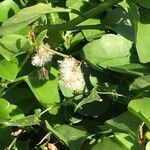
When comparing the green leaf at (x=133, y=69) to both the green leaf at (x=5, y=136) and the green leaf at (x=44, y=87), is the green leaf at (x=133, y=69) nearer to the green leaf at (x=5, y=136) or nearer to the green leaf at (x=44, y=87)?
the green leaf at (x=44, y=87)

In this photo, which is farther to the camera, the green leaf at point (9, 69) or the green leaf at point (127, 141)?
the green leaf at point (9, 69)

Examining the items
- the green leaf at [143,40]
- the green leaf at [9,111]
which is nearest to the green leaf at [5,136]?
the green leaf at [9,111]

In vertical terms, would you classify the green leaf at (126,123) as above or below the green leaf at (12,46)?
below

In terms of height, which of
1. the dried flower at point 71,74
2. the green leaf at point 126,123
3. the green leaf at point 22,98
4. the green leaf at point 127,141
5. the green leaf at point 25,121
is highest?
the dried flower at point 71,74

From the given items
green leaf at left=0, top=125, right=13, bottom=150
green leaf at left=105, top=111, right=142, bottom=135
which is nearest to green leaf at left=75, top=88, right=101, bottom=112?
green leaf at left=105, top=111, right=142, bottom=135

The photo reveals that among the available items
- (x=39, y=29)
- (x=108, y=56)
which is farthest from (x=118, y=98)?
(x=39, y=29)

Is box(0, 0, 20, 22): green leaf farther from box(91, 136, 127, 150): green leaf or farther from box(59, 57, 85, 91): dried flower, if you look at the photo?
box(91, 136, 127, 150): green leaf

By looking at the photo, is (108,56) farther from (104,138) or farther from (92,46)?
(104,138)
